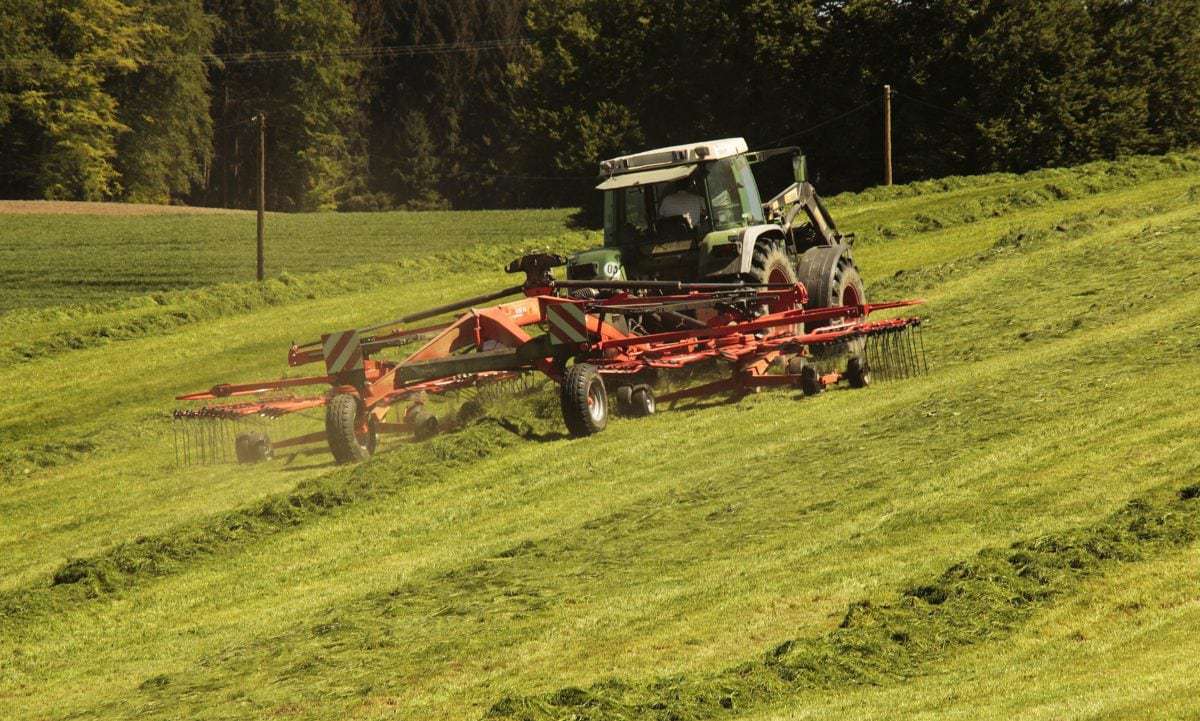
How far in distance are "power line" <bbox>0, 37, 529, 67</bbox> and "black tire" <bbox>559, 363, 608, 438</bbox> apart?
200 ft

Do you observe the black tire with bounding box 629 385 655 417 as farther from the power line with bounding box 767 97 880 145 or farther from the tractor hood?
the power line with bounding box 767 97 880 145

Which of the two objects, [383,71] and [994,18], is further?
[383,71]

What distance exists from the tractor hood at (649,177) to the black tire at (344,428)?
3.57 m

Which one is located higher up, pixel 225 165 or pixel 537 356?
pixel 225 165

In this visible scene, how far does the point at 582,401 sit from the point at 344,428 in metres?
2.13

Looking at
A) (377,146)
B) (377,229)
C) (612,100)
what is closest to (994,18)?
(612,100)

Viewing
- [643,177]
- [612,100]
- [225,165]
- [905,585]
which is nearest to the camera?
[905,585]

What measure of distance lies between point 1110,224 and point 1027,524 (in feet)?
49.2

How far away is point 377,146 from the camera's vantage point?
92.2 m

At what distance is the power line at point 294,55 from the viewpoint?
7006cm

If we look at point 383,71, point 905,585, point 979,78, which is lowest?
point 905,585

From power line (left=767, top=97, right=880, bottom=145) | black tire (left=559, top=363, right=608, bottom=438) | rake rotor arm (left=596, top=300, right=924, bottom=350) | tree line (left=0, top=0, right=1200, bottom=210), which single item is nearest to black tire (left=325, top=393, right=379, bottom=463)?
black tire (left=559, top=363, right=608, bottom=438)

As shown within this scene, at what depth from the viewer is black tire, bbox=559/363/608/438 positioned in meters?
13.7

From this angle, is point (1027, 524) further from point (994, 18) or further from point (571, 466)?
point (994, 18)
